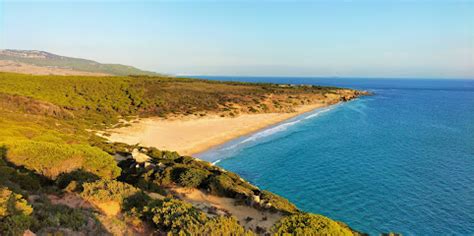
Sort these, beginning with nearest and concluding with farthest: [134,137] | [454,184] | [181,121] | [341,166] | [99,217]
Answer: [99,217] < [454,184] < [341,166] < [134,137] < [181,121]

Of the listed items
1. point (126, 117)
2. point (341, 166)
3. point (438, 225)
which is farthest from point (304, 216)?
point (126, 117)

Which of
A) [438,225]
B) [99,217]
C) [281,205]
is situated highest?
[99,217]

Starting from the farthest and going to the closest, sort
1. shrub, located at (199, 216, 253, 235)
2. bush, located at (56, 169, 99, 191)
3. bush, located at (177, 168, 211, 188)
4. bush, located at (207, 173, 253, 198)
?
bush, located at (177, 168, 211, 188) < bush, located at (207, 173, 253, 198) < bush, located at (56, 169, 99, 191) < shrub, located at (199, 216, 253, 235)

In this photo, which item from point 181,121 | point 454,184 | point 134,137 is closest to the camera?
point 454,184

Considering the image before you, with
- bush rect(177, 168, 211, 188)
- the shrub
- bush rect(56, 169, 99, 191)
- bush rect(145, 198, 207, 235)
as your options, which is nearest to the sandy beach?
bush rect(177, 168, 211, 188)

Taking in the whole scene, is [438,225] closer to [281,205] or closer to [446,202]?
[446,202]

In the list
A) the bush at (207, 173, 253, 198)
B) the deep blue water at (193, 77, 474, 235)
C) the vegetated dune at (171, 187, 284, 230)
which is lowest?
the deep blue water at (193, 77, 474, 235)

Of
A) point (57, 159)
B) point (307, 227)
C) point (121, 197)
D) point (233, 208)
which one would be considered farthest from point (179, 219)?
point (57, 159)

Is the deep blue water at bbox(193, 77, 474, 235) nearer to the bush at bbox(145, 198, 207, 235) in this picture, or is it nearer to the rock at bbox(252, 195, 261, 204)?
the rock at bbox(252, 195, 261, 204)
